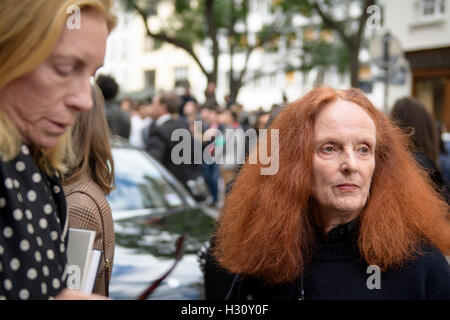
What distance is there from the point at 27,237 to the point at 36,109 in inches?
9.5

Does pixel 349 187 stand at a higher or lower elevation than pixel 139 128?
lower

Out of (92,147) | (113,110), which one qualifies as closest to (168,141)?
(113,110)

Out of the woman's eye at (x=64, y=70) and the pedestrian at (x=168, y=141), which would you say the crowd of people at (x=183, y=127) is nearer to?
the pedestrian at (x=168, y=141)

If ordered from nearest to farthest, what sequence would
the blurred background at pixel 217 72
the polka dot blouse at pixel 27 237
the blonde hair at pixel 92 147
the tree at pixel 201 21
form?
the polka dot blouse at pixel 27 237 → the blonde hair at pixel 92 147 → the blurred background at pixel 217 72 → the tree at pixel 201 21

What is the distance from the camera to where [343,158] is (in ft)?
6.89

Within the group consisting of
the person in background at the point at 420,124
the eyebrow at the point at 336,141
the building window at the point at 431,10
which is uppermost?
the building window at the point at 431,10

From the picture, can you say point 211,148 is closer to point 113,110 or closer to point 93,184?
point 113,110

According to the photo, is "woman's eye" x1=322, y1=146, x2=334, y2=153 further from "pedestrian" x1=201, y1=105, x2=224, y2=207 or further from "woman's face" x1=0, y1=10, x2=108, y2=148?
"pedestrian" x1=201, y1=105, x2=224, y2=207

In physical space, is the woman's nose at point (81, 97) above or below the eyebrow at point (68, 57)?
below

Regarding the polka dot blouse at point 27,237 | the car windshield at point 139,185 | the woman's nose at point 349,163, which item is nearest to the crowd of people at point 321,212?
the woman's nose at point 349,163

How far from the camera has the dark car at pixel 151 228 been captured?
3107 millimetres

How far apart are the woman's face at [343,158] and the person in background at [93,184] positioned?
800 mm
